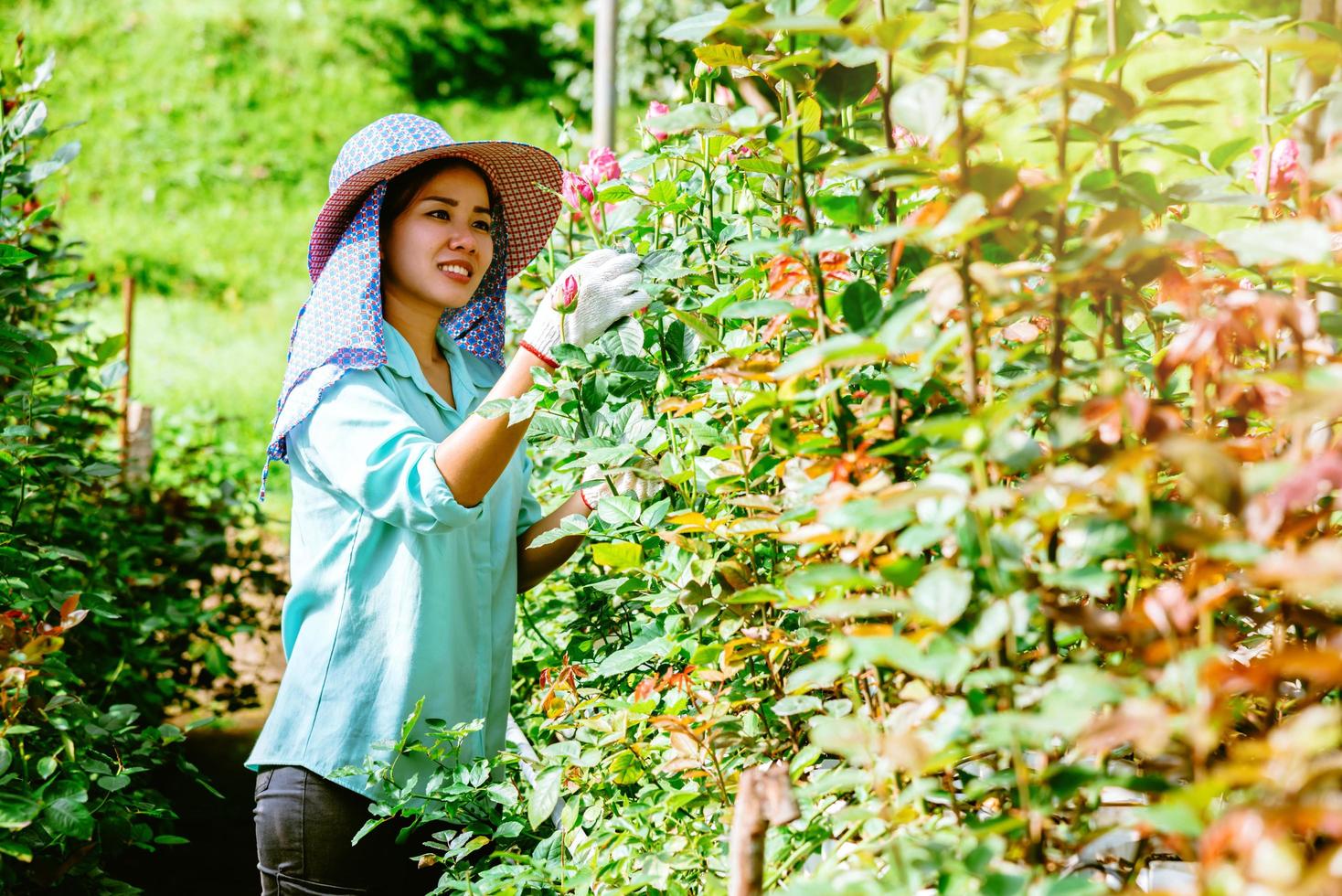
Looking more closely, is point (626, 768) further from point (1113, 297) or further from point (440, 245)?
point (440, 245)

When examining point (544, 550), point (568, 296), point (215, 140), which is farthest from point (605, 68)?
point (215, 140)

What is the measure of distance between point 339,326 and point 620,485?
19.3 inches

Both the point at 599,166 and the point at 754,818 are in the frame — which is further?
the point at 599,166

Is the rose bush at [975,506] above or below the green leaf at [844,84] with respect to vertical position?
below

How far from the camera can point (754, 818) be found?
88 cm

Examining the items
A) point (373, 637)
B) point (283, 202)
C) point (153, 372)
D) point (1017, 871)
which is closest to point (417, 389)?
point (373, 637)

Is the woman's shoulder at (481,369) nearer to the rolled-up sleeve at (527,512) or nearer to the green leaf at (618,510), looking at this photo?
the rolled-up sleeve at (527,512)

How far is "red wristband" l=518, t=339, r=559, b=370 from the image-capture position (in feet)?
5.04

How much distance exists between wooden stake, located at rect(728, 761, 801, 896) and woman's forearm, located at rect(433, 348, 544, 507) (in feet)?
2.54

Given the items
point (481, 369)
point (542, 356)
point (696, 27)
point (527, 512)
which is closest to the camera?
point (696, 27)

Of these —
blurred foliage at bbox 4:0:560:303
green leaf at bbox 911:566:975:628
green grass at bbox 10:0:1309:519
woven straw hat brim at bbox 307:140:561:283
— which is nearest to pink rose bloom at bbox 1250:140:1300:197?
green leaf at bbox 911:566:975:628

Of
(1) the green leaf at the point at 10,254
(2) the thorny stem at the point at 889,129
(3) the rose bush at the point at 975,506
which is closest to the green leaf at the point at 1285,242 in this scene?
(3) the rose bush at the point at 975,506

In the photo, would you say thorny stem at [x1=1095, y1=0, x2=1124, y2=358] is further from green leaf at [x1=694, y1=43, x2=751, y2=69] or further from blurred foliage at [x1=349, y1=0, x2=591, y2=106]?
blurred foliage at [x1=349, y1=0, x2=591, y2=106]

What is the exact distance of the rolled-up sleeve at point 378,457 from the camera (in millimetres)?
1626
